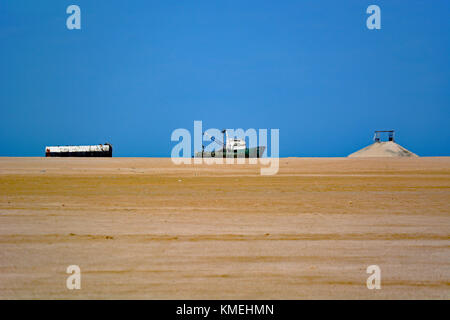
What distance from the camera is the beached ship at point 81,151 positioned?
254 feet

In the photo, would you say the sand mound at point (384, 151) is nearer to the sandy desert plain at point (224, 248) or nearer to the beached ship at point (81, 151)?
the beached ship at point (81, 151)

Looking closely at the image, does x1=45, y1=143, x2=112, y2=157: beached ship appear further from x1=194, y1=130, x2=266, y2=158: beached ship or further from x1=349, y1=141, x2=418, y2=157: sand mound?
x1=349, y1=141, x2=418, y2=157: sand mound

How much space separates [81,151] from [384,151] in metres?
50.0

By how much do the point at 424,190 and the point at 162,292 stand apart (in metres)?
11.5

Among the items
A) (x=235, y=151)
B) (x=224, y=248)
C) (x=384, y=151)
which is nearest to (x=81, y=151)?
(x=235, y=151)

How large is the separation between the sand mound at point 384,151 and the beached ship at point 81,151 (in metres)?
42.0

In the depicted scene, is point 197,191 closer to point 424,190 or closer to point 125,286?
point 424,190

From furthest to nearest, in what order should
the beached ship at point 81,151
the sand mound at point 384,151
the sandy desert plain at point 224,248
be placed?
the beached ship at point 81,151
the sand mound at point 384,151
the sandy desert plain at point 224,248

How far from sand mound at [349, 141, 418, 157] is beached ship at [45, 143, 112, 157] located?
42014 mm

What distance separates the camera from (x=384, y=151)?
72000 millimetres

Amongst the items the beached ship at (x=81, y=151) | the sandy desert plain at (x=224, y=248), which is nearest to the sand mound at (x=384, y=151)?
the beached ship at (x=81, y=151)

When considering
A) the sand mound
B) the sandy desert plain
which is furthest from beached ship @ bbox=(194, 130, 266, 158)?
the sandy desert plain

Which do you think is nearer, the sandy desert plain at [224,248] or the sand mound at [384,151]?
the sandy desert plain at [224,248]
